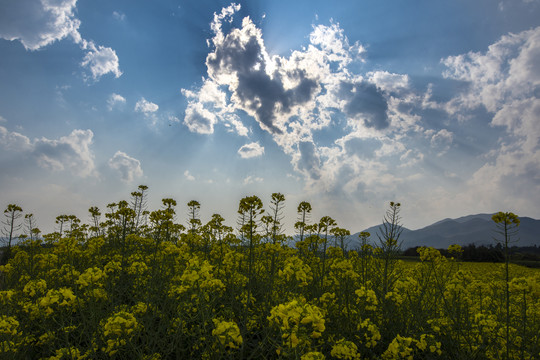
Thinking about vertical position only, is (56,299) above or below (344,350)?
above

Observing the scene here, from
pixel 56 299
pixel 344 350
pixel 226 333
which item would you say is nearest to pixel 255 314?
pixel 344 350

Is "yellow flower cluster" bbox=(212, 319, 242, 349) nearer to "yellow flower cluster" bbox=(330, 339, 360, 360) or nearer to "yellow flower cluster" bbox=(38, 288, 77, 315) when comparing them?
"yellow flower cluster" bbox=(330, 339, 360, 360)

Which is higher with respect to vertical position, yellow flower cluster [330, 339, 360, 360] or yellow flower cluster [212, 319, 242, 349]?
yellow flower cluster [212, 319, 242, 349]

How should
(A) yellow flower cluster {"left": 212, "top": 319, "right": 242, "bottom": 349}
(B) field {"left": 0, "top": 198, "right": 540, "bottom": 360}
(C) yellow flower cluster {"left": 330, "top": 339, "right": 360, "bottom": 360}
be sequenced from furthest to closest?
(B) field {"left": 0, "top": 198, "right": 540, "bottom": 360}, (C) yellow flower cluster {"left": 330, "top": 339, "right": 360, "bottom": 360}, (A) yellow flower cluster {"left": 212, "top": 319, "right": 242, "bottom": 349}

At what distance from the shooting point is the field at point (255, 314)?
3.24 metres

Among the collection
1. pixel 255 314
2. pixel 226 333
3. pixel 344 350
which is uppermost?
pixel 226 333

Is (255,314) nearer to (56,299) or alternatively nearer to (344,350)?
(344,350)

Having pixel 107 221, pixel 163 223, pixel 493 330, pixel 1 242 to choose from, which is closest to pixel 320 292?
pixel 493 330

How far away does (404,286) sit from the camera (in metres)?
4.83

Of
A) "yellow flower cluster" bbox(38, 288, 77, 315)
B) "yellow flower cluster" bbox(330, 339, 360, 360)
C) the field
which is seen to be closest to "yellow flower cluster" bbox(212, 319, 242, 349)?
the field

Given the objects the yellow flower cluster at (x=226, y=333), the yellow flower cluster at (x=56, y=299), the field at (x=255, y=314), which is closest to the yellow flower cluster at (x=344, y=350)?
the field at (x=255, y=314)

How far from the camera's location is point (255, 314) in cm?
504

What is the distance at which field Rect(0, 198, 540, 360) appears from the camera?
10.6ft

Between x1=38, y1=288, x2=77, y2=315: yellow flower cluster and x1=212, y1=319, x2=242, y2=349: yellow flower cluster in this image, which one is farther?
x1=38, y1=288, x2=77, y2=315: yellow flower cluster
